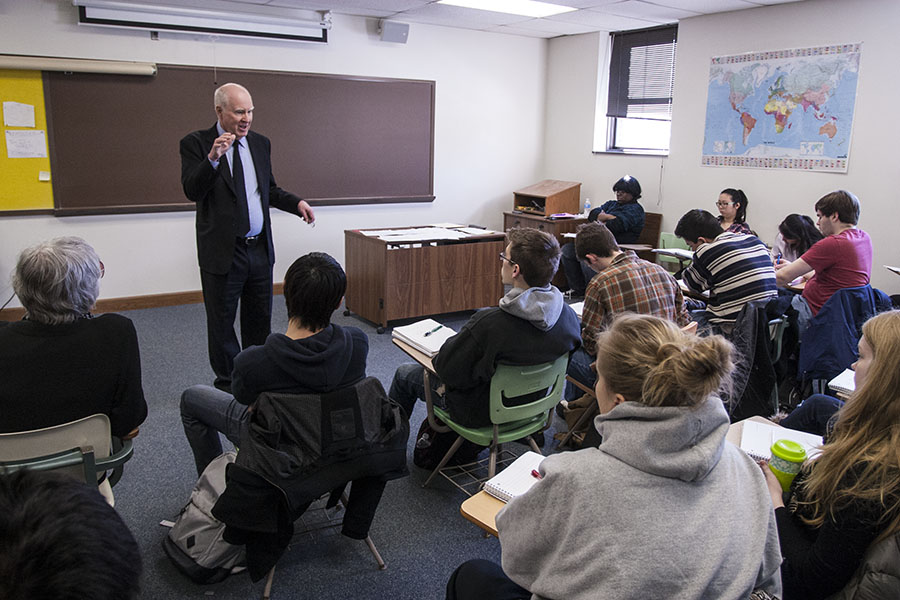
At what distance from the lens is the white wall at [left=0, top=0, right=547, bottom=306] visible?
16.6 feet

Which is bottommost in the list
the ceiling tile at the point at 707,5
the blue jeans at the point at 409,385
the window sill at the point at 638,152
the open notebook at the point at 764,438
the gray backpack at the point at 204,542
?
the gray backpack at the point at 204,542

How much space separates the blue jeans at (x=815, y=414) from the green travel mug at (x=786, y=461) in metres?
0.73

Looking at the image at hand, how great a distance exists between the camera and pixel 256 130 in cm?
574

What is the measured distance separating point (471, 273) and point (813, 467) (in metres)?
4.13

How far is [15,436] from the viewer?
5.64 ft

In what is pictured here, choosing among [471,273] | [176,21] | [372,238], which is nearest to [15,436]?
[372,238]

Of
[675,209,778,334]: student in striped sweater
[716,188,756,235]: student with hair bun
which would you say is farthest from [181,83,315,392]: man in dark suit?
[716,188,756,235]: student with hair bun

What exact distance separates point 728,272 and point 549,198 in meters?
3.58

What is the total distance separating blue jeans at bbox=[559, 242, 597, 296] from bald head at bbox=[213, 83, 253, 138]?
363cm

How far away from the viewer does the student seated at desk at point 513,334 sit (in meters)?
2.39

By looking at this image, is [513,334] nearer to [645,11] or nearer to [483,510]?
[483,510]

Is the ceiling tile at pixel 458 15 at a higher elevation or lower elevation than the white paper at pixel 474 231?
higher

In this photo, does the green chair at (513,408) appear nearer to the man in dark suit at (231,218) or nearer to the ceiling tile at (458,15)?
the man in dark suit at (231,218)

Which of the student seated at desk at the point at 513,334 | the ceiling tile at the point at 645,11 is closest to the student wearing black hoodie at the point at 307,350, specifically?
the student seated at desk at the point at 513,334
